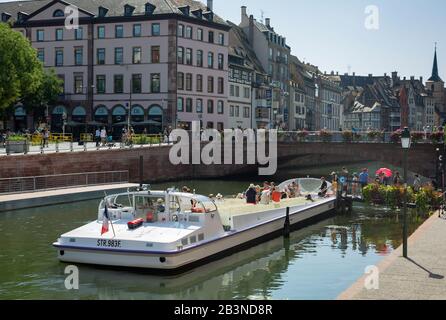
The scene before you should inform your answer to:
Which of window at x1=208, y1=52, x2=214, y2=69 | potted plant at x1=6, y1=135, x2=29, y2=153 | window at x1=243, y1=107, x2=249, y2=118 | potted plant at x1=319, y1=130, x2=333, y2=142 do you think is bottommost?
potted plant at x1=6, y1=135, x2=29, y2=153

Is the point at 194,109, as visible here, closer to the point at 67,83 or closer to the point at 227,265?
the point at 67,83

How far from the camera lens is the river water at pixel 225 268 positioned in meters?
21.0

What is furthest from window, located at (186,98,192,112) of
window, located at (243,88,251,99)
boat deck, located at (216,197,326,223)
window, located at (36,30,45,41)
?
boat deck, located at (216,197,326,223)

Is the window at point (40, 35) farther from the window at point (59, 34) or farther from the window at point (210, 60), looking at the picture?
the window at point (210, 60)

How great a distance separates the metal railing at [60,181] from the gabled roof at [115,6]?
28.5 m

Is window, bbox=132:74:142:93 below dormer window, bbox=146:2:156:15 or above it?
below

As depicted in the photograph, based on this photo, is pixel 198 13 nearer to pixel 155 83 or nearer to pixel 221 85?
pixel 221 85

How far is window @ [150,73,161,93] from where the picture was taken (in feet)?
256

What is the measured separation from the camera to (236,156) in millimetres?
69562

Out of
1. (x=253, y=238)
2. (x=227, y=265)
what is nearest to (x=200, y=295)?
(x=227, y=265)

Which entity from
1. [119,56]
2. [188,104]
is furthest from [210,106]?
[119,56]

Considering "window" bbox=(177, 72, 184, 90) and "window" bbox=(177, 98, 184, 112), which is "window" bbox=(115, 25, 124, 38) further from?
"window" bbox=(177, 98, 184, 112)

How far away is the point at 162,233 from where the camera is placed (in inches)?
929

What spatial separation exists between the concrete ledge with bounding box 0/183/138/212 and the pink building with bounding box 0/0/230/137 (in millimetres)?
28365
